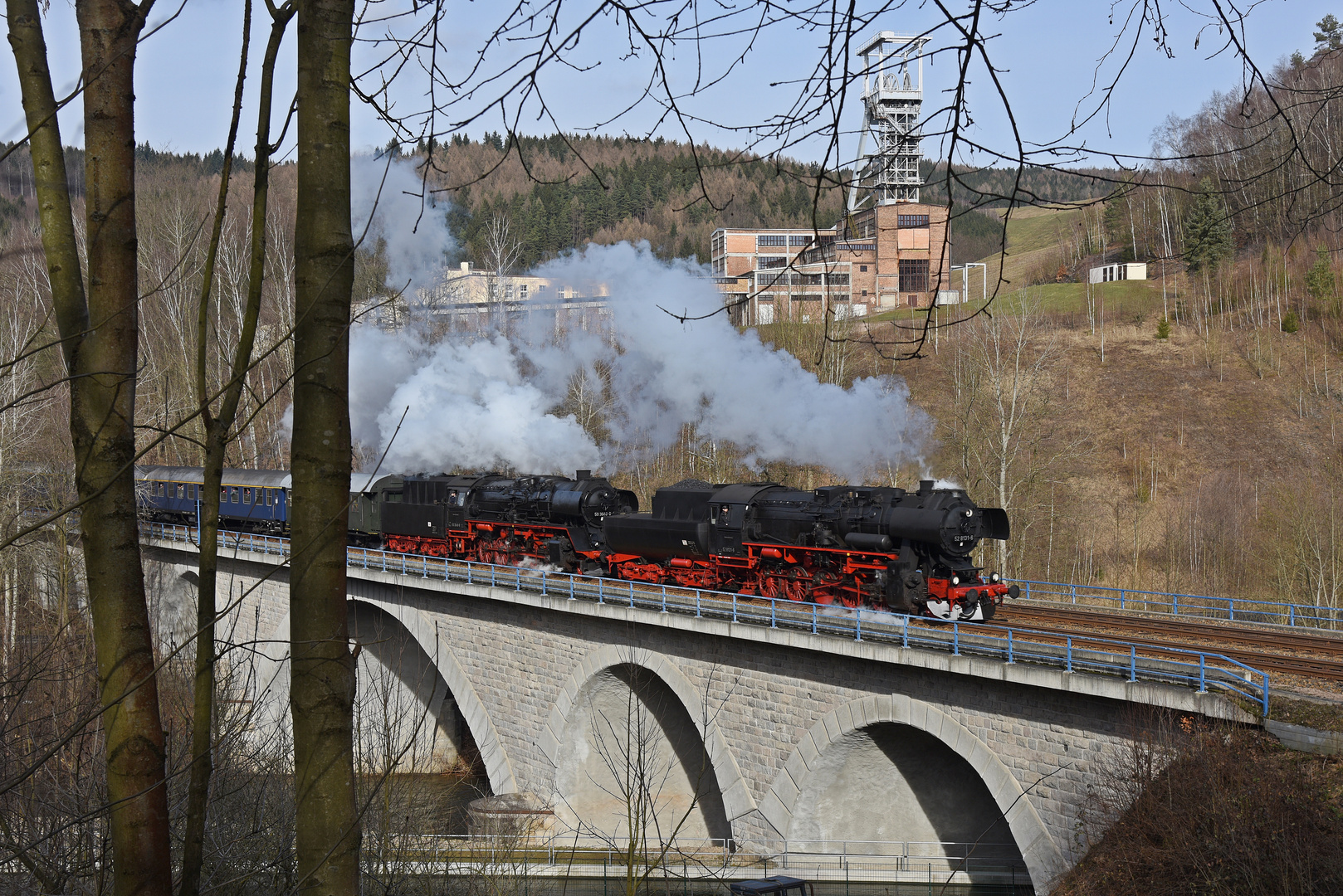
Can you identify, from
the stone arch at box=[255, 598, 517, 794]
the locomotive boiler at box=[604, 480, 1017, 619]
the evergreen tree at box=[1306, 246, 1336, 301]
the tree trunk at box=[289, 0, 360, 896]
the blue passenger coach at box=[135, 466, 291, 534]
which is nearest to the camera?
the tree trunk at box=[289, 0, 360, 896]

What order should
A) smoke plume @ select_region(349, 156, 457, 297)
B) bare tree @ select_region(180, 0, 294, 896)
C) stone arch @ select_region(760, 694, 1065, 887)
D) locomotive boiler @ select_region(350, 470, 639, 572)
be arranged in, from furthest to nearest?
smoke plume @ select_region(349, 156, 457, 297), locomotive boiler @ select_region(350, 470, 639, 572), stone arch @ select_region(760, 694, 1065, 887), bare tree @ select_region(180, 0, 294, 896)

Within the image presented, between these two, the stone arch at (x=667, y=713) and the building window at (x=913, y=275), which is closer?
the stone arch at (x=667, y=713)

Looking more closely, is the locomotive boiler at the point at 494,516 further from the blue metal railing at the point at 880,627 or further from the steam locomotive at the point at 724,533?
the blue metal railing at the point at 880,627

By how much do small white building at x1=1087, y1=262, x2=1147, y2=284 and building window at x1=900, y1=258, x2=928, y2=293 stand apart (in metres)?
14.6

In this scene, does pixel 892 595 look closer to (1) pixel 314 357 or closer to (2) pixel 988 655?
(2) pixel 988 655

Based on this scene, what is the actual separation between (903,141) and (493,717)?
95.5ft

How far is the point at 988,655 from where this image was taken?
1823 cm

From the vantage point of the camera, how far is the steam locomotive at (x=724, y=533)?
21.4 metres

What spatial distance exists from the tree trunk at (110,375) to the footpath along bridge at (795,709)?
221 inches

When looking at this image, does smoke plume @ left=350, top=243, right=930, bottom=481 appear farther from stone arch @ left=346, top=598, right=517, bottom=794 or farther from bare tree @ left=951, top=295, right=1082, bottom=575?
stone arch @ left=346, top=598, right=517, bottom=794

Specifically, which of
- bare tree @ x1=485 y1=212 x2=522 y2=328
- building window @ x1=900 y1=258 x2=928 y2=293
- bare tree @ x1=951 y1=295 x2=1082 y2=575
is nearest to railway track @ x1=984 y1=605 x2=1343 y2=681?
bare tree @ x1=951 y1=295 x2=1082 y2=575

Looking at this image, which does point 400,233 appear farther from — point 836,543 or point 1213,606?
point 1213,606

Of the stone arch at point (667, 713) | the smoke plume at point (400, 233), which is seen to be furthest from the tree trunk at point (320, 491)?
the smoke plume at point (400, 233)

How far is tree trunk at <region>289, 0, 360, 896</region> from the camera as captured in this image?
11.5 ft
